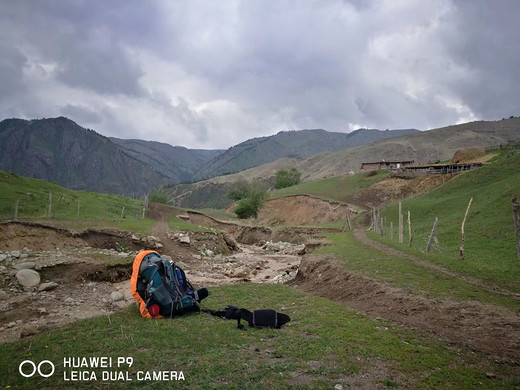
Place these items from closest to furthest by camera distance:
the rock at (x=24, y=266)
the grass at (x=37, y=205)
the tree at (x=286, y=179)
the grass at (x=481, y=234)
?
the rock at (x=24, y=266), the grass at (x=481, y=234), the grass at (x=37, y=205), the tree at (x=286, y=179)

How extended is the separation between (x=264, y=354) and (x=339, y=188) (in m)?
74.6

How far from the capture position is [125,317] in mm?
8195

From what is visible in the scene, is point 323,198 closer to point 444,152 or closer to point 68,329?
point 68,329

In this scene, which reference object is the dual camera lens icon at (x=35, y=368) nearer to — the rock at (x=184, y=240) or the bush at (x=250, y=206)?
the rock at (x=184, y=240)

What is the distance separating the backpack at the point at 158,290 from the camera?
839 cm

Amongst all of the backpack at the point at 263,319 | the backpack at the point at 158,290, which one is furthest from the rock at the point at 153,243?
the backpack at the point at 263,319

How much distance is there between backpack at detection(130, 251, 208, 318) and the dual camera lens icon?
10.0 feet

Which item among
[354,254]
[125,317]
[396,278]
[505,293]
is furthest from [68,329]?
[354,254]

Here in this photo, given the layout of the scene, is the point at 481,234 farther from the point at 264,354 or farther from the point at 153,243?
the point at 153,243

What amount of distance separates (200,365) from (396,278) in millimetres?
8819

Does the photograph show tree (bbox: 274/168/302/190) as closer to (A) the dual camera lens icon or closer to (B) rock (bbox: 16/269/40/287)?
(B) rock (bbox: 16/269/40/287)

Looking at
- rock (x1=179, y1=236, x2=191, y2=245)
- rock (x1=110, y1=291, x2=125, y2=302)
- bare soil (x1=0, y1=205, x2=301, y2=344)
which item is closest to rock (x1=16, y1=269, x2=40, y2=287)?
bare soil (x1=0, y1=205, x2=301, y2=344)

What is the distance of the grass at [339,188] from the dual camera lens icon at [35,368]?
66.3 m

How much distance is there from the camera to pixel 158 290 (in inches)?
334
